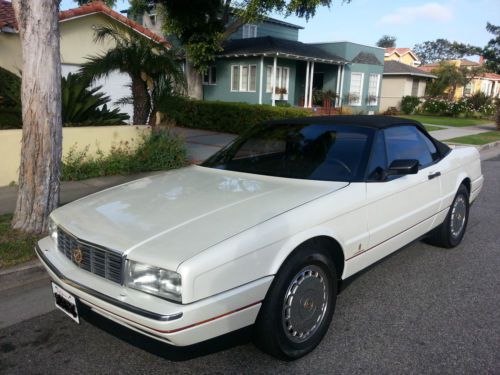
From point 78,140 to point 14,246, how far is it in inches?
159

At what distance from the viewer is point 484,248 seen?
16.2 feet

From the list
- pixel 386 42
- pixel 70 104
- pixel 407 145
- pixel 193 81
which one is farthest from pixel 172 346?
pixel 386 42

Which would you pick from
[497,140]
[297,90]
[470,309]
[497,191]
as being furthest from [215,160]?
[297,90]

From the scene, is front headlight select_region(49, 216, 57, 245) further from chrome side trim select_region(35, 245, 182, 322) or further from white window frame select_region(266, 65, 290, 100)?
white window frame select_region(266, 65, 290, 100)

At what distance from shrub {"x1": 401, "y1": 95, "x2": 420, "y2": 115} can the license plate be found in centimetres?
2989

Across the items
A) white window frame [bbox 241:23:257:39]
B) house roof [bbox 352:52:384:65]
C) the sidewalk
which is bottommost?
the sidewalk

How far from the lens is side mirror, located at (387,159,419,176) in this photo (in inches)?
136

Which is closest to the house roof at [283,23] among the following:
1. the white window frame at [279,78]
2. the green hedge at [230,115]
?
the white window frame at [279,78]

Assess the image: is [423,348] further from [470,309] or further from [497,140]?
[497,140]

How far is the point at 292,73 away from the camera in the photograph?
74.4 feet

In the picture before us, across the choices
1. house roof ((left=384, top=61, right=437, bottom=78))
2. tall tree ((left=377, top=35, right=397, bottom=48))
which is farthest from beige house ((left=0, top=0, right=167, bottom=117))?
tall tree ((left=377, top=35, right=397, bottom=48))

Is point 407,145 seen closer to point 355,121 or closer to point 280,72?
point 355,121

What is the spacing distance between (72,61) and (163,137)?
18.0 feet

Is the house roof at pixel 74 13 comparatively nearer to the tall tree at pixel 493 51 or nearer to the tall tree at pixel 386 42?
the tall tree at pixel 493 51
